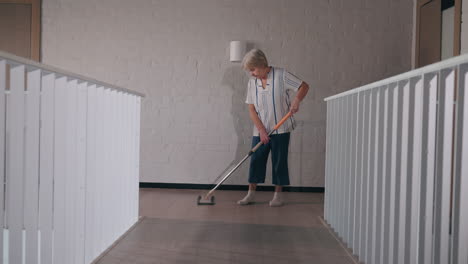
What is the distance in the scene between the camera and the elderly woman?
391cm

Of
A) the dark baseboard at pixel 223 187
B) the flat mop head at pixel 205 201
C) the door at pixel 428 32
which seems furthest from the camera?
the dark baseboard at pixel 223 187

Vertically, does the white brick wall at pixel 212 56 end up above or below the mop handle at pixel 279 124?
above

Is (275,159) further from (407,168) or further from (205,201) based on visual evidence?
(407,168)

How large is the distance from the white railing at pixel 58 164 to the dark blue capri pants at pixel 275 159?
151 cm

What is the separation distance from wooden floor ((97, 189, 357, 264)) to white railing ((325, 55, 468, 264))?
0.25m

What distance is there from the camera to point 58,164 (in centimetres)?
186

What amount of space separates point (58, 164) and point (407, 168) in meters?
1.32

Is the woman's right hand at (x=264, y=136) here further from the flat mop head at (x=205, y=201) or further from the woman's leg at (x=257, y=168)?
the flat mop head at (x=205, y=201)

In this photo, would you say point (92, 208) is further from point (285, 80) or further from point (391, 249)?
point (285, 80)

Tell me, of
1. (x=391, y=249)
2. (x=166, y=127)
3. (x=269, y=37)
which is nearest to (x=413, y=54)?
(x=269, y=37)

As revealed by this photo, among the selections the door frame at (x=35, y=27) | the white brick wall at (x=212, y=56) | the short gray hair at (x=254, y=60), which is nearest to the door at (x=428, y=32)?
the white brick wall at (x=212, y=56)

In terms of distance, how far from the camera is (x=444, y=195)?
1392 millimetres

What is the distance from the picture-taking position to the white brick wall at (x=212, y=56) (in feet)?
15.9

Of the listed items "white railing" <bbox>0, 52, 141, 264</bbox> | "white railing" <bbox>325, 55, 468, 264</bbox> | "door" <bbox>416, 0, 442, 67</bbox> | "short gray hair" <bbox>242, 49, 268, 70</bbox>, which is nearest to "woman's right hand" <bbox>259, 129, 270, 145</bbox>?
"short gray hair" <bbox>242, 49, 268, 70</bbox>
